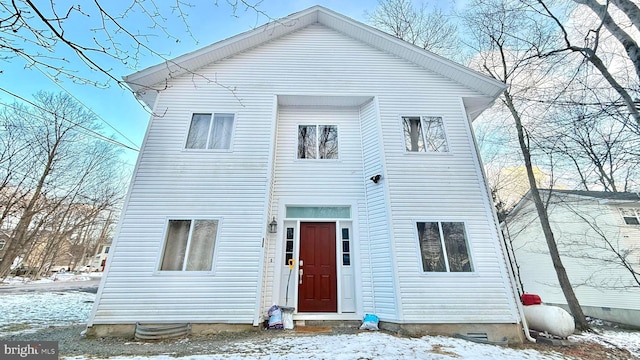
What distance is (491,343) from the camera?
15.6 feet

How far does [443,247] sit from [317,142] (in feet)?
13.3

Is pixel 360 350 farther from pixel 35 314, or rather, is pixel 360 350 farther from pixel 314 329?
pixel 35 314

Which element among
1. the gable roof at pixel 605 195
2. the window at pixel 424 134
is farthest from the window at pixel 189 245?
the gable roof at pixel 605 195

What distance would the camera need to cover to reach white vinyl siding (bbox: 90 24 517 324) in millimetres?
5199

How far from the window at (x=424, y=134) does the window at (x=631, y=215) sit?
940 centimetres

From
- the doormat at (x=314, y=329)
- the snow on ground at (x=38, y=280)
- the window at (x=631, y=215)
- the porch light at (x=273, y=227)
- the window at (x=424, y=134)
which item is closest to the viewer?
the doormat at (x=314, y=329)

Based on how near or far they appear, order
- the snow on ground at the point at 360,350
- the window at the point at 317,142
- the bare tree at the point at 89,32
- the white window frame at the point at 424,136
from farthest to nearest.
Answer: the window at the point at 317,142 → the white window frame at the point at 424,136 → the snow on ground at the point at 360,350 → the bare tree at the point at 89,32

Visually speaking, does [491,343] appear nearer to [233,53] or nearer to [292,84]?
[292,84]

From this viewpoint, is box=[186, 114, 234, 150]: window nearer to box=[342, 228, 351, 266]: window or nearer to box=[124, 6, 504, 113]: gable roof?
box=[124, 6, 504, 113]: gable roof

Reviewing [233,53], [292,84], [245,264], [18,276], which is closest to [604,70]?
[292,84]

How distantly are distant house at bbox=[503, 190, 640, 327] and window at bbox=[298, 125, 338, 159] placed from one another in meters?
7.69

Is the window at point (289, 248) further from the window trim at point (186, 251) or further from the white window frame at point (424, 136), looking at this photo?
the white window frame at point (424, 136)

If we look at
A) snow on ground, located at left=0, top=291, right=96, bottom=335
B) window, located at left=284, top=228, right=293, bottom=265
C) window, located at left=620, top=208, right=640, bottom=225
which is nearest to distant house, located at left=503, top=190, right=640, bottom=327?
window, located at left=620, top=208, right=640, bottom=225

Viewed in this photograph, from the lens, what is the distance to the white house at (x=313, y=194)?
5223mm
